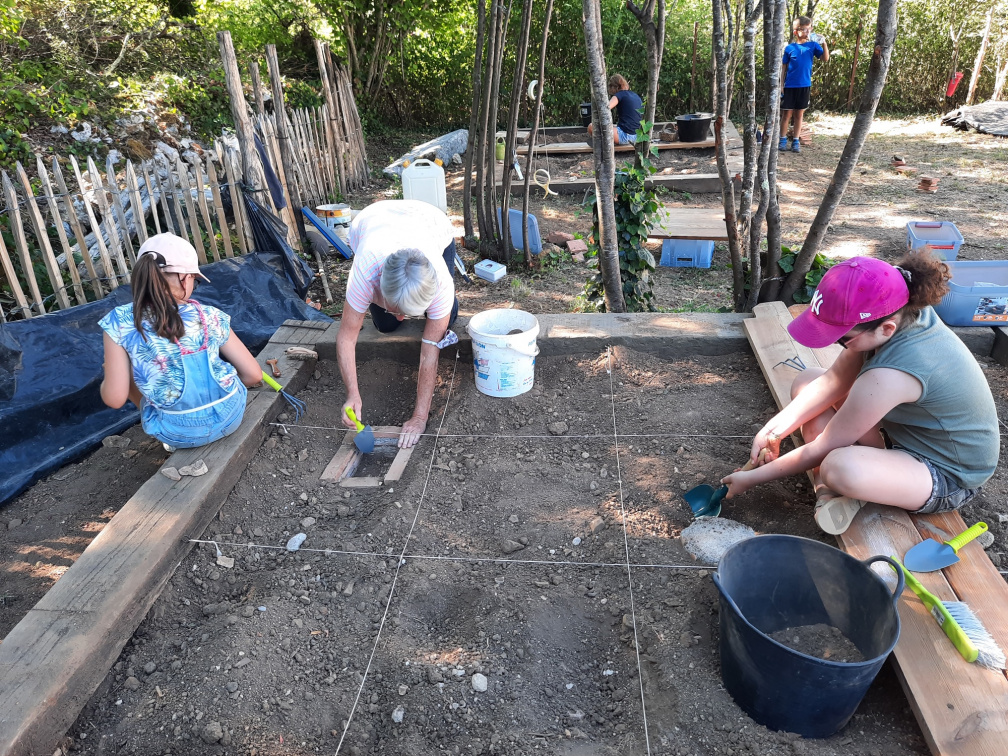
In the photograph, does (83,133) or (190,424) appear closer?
(190,424)

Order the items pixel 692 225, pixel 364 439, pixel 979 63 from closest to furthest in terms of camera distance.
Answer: pixel 364 439 < pixel 692 225 < pixel 979 63

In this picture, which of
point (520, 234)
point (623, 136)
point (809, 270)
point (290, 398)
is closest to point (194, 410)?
point (290, 398)

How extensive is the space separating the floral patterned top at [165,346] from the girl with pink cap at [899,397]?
7.48 feet

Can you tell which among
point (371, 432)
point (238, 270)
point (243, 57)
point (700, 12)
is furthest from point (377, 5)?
point (371, 432)

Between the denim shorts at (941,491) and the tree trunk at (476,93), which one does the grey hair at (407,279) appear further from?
the tree trunk at (476,93)

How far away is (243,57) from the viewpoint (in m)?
10.8

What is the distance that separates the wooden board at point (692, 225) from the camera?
19.1 ft

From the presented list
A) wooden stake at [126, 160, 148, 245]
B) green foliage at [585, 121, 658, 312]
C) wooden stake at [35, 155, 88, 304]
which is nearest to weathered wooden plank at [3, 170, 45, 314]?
wooden stake at [35, 155, 88, 304]

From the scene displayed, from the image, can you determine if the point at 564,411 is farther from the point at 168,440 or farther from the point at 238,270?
the point at 238,270

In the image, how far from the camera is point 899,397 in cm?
207

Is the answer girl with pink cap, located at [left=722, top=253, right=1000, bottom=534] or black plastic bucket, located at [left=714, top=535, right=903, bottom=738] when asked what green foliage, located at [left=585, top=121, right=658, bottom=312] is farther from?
black plastic bucket, located at [left=714, top=535, right=903, bottom=738]

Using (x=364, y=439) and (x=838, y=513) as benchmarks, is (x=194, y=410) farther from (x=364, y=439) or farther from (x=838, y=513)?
(x=838, y=513)

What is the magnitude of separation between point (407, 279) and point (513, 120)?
2.91 metres

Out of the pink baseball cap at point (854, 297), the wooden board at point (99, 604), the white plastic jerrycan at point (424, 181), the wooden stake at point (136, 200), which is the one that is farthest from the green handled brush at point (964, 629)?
the white plastic jerrycan at point (424, 181)
